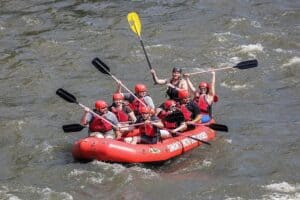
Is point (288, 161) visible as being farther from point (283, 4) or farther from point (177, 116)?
point (283, 4)

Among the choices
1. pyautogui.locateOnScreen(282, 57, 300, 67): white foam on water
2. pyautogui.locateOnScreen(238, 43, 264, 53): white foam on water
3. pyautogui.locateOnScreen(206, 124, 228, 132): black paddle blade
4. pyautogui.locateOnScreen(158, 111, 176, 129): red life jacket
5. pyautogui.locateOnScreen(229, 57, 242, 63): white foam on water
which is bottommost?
pyautogui.locateOnScreen(282, 57, 300, 67): white foam on water

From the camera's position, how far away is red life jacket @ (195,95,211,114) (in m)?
13.3

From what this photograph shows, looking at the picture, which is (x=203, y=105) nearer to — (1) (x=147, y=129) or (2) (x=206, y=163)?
(2) (x=206, y=163)

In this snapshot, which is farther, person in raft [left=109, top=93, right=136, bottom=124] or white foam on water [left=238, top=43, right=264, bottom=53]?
white foam on water [left=238, top=43, right=264, bottom=53]

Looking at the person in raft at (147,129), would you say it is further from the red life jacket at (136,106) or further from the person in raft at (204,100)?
the person in raft at (204,100)

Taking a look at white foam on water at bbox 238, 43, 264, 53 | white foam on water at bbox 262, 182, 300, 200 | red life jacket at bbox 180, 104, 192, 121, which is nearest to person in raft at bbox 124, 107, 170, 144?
red life jacket at bbox 180, 104, 192, 121

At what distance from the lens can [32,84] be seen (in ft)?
53.5

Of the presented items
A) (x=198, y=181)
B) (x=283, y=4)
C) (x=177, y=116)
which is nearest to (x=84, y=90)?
(x=177, y=116)

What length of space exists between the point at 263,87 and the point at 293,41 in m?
2.98

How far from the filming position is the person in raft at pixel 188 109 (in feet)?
41.8

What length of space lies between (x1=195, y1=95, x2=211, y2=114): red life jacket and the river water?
0.65m

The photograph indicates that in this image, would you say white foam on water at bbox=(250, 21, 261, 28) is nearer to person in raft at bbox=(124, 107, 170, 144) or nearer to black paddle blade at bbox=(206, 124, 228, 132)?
black paddle blade at bbox=(206, 124, 228, 132)

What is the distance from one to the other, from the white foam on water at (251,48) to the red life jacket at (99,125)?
6.82 m

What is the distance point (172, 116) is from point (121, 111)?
0.99 meters
